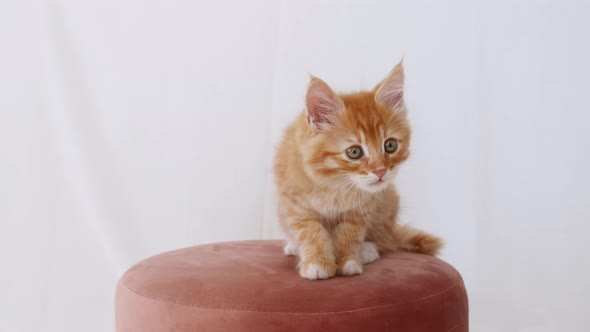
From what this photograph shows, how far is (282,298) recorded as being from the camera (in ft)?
Answer: 4.77

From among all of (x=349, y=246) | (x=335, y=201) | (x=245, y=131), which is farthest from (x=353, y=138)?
(x=245, y=131)

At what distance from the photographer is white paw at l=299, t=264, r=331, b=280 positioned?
1.62m

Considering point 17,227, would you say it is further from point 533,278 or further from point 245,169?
point 533,278

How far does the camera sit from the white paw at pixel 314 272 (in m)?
1.62

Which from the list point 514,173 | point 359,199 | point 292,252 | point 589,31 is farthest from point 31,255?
point 589,31

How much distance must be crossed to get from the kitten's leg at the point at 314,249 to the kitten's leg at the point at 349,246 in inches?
1.0

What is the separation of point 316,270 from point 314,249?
0.10 metres

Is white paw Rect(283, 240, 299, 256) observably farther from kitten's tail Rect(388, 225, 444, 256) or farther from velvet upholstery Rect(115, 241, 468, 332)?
kitten's tail Rect(388, 225, 444, 256)

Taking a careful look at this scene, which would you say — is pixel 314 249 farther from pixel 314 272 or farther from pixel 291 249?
pixel 291 249

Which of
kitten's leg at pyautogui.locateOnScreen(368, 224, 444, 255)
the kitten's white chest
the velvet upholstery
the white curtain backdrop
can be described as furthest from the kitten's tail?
the white curtain backdrop

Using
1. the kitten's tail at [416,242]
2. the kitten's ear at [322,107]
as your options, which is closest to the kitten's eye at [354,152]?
the kitten's ear at [322,107]

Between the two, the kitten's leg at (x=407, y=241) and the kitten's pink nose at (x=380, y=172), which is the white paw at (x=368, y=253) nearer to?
the kitten's leg at (x=407, y=241)

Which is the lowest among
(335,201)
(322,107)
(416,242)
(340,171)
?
(416,242)

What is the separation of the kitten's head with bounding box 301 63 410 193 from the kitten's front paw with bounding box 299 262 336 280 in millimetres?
248
